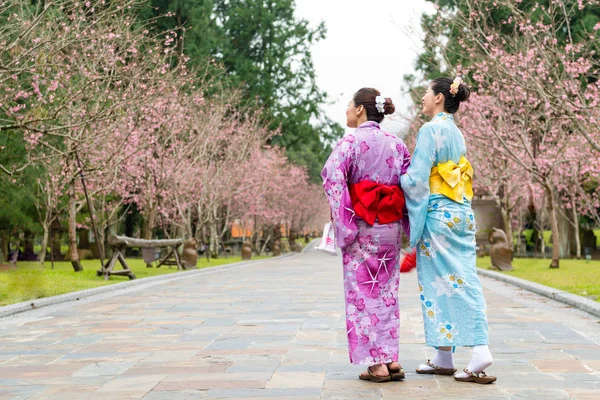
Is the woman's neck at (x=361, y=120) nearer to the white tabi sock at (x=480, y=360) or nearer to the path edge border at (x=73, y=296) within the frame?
the white tabi sock at (x=480, y=360)

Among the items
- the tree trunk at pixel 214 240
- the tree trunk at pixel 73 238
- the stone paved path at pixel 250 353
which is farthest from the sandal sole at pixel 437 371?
the tree trunk at pixel 214 240

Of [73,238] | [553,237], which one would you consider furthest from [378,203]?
[73,238]

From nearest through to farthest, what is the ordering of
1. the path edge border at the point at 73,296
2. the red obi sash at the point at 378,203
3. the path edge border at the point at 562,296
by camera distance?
the red obi sash at the point at 378,203, the path edge border at the point at 562,296, the path edge border at the point at 73,296

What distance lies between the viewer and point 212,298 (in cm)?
1328

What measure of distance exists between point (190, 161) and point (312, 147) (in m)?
17.8

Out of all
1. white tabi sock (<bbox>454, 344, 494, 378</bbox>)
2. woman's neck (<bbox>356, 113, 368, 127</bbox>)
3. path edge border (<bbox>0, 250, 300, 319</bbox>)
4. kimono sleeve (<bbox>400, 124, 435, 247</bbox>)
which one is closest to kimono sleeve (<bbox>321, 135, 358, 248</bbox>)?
woman's neck (<bbox>356, 113, 368, 127</bbox>)

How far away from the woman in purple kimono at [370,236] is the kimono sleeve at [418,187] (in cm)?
8

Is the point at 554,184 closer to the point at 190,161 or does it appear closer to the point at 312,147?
the point at 190,161

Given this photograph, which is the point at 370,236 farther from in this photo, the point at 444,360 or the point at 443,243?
the point at 444,360

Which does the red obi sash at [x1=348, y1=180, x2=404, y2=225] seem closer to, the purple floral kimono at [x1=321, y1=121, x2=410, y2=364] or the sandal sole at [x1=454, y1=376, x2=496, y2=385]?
the purple floral kimono at [x1=321, y1=121, x2=410, y2=364]

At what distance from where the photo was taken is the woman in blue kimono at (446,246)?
5.54m

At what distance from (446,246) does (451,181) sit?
454mm

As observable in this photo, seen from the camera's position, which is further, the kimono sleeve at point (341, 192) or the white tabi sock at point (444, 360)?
the white tabi sock at point (444, 360)

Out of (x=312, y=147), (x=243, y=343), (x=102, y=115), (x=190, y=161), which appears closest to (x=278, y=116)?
(x=312, y=147)
